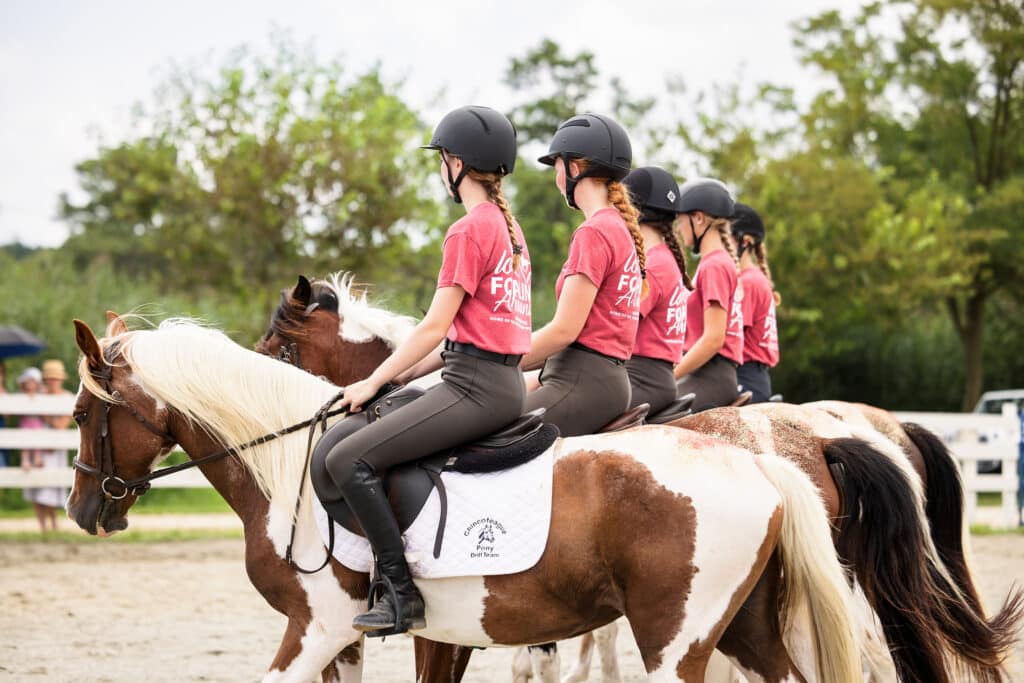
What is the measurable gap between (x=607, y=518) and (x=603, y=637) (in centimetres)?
318

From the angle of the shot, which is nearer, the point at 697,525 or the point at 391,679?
the point at 697,525

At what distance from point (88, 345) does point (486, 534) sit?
2.05 meters

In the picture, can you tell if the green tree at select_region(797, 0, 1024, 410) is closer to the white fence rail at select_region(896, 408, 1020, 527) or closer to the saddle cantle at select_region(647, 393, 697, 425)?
the white fence rail at select_region(896, 408, 1020, 527)

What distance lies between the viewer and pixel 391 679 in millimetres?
7453

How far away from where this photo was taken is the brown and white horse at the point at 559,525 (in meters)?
4.22

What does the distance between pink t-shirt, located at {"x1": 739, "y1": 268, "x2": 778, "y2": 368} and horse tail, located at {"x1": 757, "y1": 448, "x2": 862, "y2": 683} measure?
3933 millimetres

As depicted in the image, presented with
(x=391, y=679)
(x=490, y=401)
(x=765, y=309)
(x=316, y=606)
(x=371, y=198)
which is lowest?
(x=391, y=679)

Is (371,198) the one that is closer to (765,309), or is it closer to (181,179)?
(181,179)

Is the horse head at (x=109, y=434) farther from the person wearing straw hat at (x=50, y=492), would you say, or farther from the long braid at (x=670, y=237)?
the person wearing straw hat at (x=50, y=492)

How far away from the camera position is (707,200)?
739cm

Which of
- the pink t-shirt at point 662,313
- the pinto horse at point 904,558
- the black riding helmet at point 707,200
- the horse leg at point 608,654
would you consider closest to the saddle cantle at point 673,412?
the pink t-shirt at point 662,313

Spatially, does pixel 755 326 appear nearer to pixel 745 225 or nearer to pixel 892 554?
pixel 745 225

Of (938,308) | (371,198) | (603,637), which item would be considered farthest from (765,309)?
(938,308)

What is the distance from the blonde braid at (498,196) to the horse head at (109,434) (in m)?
1.83
